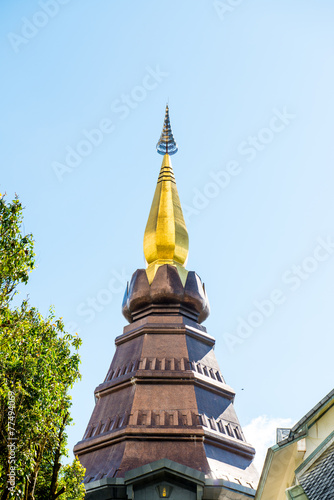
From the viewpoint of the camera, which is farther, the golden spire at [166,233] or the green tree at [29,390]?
the golden spire at [166,233]

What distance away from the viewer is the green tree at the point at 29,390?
1158 centimetres

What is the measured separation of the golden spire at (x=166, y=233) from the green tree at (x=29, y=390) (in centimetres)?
1665

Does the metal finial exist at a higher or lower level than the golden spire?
higher

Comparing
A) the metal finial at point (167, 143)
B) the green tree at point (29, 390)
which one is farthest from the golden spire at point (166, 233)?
the green tree at point (29, 390)

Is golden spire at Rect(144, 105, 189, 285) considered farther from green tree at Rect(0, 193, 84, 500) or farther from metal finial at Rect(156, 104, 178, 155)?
green tree at Rect(0, 193, 84, 500)

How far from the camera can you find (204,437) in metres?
22.5

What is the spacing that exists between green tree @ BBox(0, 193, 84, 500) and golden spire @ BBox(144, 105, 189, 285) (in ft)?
54.6

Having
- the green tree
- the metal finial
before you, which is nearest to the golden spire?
the metal finial

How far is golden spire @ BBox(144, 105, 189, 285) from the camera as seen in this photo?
30800 mm

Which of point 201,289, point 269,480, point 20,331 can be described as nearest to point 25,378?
point 20,331

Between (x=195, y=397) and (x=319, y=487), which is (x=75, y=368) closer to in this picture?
(x=319, y=487)

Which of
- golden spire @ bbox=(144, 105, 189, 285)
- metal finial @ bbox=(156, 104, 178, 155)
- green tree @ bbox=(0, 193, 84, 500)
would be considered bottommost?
green tree @ bbox=(0, 193, 84, 500)

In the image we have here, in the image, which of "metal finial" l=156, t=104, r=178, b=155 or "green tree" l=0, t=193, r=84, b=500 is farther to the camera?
"metal finial" l=156, t=104, r=178, b=155

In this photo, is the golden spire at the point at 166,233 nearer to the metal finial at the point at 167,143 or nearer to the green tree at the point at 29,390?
the metal finial at the point at 167,143
